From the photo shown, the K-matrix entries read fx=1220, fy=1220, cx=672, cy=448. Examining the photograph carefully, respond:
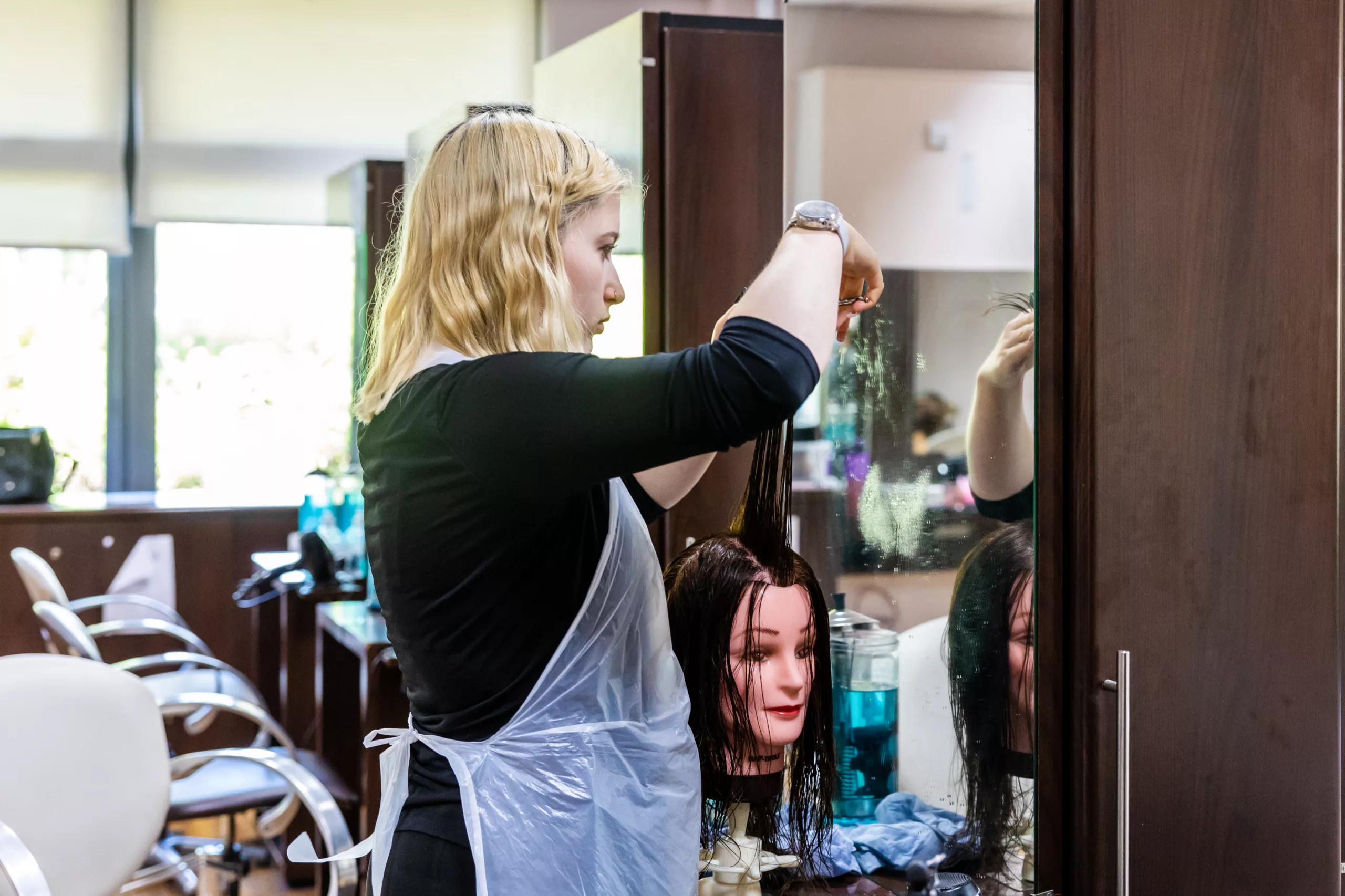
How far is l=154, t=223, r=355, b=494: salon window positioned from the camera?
4.43 metres

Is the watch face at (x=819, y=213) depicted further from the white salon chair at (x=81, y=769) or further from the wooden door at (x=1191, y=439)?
the white salon chair at (x=81, y=769)

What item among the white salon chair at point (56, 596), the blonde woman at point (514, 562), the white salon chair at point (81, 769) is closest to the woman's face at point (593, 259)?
the blonde woman at point (514, 562)

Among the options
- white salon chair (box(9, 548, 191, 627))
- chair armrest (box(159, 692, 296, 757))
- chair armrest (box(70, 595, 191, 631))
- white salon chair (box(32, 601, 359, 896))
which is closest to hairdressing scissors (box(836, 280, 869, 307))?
white salon chair (box(32, 601, 359, 896))

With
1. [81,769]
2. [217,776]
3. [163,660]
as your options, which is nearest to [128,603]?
[163,660]

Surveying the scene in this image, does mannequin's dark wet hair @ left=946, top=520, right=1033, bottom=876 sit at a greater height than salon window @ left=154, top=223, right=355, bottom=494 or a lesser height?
lesser

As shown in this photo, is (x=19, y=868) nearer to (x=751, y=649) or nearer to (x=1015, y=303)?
(x=751, y=649)

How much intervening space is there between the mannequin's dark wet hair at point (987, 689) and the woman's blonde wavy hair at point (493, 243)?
1.40 feet

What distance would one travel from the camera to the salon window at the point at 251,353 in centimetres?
443

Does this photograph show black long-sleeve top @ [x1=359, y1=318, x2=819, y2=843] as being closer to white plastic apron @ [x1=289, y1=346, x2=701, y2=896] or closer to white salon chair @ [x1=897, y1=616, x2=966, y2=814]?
white plastic apron @ [x1=289, y1=346, x2=701, y2=896]

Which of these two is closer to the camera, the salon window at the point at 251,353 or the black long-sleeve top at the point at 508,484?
the black long-sleeve top at the point at 508,484

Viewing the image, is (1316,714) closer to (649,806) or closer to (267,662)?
(649,806)

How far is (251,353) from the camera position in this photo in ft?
14.7

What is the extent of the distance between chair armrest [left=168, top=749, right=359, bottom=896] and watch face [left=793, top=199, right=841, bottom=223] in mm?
1093

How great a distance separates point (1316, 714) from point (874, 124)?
68 cm
